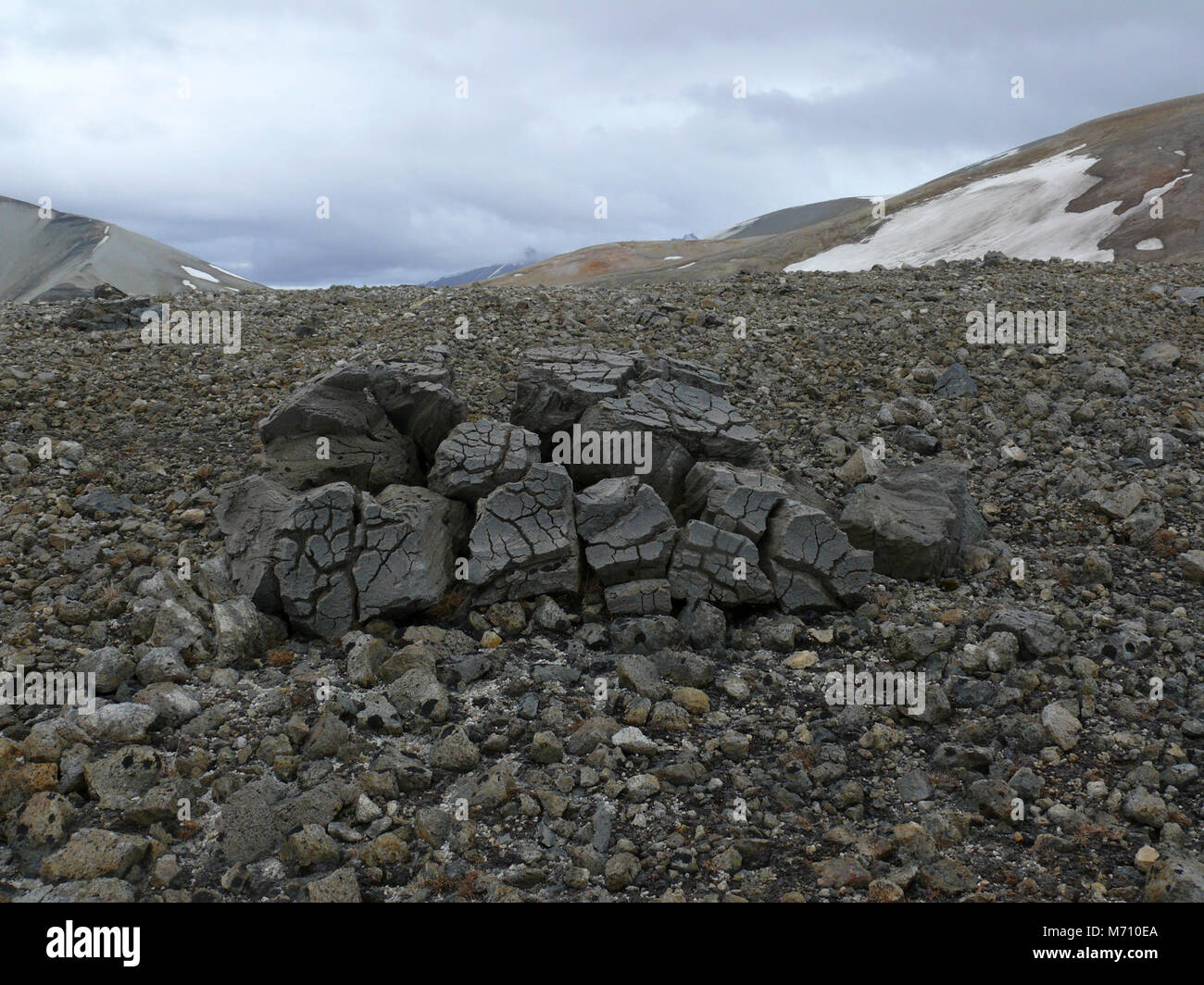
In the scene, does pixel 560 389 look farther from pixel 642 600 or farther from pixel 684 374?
pixel 642 600

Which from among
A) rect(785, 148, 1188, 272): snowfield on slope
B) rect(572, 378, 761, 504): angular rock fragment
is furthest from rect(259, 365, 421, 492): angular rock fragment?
rect(785, 148, 1188, 272): snowfield on slope

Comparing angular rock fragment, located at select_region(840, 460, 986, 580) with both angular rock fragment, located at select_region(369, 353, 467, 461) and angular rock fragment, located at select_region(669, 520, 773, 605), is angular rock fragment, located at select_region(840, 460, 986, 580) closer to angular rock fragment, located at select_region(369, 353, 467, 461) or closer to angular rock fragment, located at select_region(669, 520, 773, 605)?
angular rock fragment, located at select_region(669, 520, 773, 605)

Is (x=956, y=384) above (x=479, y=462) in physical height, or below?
above

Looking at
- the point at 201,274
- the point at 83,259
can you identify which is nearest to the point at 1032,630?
the point at 201,274

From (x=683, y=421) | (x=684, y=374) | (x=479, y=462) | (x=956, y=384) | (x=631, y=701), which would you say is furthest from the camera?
(x=956, y=384)

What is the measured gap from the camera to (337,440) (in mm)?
10352

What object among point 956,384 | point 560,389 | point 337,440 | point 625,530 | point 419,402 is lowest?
point 625,530

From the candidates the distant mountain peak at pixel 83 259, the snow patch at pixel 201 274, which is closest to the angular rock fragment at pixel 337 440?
the distant mountain peak at pixel 83 259

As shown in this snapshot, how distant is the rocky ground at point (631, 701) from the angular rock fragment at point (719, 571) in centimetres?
38

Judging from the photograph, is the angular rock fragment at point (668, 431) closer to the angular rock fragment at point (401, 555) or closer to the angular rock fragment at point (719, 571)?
the angular rock fragment at point (719, 571)

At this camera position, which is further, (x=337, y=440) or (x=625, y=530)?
(x=337, y=440)

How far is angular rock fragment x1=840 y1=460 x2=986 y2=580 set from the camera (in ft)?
31.4

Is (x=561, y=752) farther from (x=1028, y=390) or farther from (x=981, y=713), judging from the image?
(x=1028, y=390)

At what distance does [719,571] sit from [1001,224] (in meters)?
41.6
